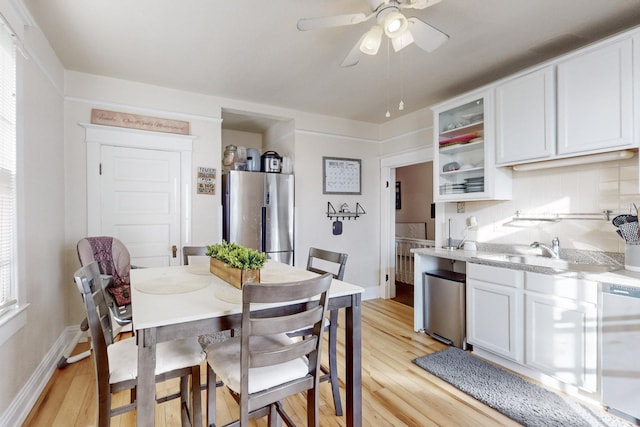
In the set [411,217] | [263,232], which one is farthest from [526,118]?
[411,217]

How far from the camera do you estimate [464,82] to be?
122 inches

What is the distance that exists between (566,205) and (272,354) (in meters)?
2.72

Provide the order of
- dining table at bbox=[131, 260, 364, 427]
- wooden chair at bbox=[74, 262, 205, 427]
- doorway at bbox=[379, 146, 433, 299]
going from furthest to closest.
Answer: doorway at bbox=[379, 146, 433, 299], wooden chair at bbox=[74, 262, 205, 427], dining table at bbox=[131, 260, 364, 427]

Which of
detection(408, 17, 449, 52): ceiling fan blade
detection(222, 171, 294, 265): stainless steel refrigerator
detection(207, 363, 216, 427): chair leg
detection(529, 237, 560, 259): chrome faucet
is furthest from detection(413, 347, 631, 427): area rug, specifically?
→ detection(408, 17, 449, 52): ceiling fan blade

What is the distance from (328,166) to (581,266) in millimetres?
2852

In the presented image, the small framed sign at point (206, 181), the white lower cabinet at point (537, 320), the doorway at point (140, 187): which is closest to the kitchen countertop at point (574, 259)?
the white lower cabinet at point (537, 320)

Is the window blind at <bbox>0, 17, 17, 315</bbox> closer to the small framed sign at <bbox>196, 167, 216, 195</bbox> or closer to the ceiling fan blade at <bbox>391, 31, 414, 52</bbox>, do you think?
the small framed sign at <bbox>196, 167, 216, 195</bbox>

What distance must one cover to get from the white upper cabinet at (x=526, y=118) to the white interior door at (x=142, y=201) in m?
3.22

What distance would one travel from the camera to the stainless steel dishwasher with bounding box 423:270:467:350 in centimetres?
281

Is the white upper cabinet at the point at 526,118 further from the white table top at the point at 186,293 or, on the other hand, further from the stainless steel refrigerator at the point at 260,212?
the stainless steel refrigerator at the point at 260,212

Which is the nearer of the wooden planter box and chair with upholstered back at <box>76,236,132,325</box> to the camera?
the wooden planter box

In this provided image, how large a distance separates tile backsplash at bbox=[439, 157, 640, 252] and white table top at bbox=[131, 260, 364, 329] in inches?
83.8

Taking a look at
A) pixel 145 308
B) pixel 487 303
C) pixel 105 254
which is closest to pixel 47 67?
pixel 105 254

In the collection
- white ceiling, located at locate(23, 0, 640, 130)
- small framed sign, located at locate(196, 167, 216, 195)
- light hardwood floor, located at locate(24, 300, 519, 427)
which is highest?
white ceiling, located at locate(23, 0, 640, 130)
